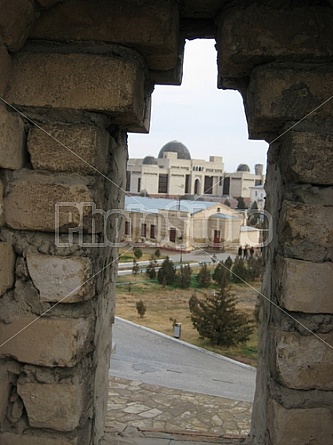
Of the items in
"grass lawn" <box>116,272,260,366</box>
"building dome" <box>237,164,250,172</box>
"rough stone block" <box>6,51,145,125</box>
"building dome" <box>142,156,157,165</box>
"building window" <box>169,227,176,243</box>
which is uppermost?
"building dome" <box>237,164,250,172</box>

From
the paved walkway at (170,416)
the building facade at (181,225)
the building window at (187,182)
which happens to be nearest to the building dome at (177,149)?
the building window at (187,182)

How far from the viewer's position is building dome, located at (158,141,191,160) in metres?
43.9

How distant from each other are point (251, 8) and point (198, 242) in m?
16.4

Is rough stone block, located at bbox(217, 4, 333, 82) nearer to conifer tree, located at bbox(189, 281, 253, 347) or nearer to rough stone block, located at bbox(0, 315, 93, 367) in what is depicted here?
rough stone block, located at bbox(0, 315, 93, 367)

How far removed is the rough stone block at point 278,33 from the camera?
2104 millimetres

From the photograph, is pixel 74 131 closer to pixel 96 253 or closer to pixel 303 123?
pixel 96 253

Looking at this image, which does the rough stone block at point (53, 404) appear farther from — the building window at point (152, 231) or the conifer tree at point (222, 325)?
the building window at point (152, 231)

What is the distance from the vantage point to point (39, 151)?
7.18ft

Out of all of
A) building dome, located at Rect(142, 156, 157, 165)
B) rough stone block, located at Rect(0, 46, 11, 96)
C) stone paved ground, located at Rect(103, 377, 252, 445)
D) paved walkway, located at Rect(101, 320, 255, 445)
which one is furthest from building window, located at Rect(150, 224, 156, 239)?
building dome, located at Rect(142, 156, 157, 165)

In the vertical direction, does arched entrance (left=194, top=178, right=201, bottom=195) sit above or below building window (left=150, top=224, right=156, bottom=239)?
above

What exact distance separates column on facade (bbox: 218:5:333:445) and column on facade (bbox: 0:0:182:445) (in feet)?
1.57

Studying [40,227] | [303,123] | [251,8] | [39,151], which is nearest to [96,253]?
[40,227]

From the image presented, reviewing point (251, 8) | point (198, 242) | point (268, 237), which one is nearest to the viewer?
point (251, 8)

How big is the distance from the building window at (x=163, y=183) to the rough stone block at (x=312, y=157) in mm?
32868
